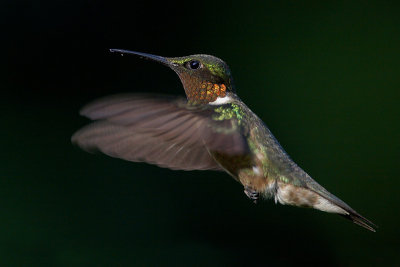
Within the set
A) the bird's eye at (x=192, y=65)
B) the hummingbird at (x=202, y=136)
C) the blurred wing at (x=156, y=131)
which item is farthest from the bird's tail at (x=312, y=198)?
the bird's eye at (x=192, y=65)

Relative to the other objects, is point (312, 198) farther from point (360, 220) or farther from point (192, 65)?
point (192, 65)

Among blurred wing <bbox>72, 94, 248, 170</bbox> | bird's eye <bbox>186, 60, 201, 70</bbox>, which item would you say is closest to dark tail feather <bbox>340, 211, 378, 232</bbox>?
blurred wing <bbox>72, 94, 248, 170</bbox>

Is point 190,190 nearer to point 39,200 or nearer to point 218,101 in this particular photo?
point 39,200

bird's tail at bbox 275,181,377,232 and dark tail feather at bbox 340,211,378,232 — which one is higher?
bird's tail at bbox 275,181,377,232

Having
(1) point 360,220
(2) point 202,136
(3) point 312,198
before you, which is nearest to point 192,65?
(2) point 202,136

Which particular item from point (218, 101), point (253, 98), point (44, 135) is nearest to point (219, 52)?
point (253, 98)

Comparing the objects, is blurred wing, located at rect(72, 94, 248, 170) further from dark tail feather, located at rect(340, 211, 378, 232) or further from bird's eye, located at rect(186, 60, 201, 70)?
dark tail feather, located at rect(340, 211, 378, 232)

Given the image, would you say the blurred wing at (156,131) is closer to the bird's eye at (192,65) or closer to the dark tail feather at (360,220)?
the bird's eye at (192,65)
